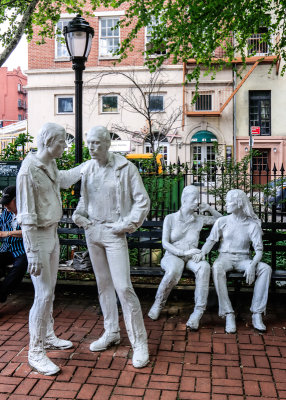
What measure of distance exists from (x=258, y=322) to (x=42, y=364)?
91.9 inches

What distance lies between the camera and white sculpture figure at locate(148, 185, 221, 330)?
5.02m

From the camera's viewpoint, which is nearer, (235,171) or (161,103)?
(235,171)

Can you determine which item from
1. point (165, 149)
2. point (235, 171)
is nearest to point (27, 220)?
point (235, 171)

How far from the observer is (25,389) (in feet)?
11.6

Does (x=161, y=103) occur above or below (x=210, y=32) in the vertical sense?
Result: above

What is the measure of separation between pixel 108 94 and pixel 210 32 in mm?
16079

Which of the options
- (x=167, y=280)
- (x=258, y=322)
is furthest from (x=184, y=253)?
(x=258, y=322)

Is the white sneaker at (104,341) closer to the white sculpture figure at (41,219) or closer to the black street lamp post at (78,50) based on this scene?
the white sculpture figure at (41,219)

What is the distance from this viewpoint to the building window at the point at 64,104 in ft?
82.8

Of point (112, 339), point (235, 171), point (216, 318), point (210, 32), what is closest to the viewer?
point (112, 339)

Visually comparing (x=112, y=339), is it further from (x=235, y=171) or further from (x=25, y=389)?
(x=235, y=171)

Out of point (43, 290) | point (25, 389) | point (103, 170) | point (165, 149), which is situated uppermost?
point (165, 149)

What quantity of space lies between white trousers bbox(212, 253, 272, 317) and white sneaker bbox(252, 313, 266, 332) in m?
0.05

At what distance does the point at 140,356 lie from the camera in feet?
13.1
